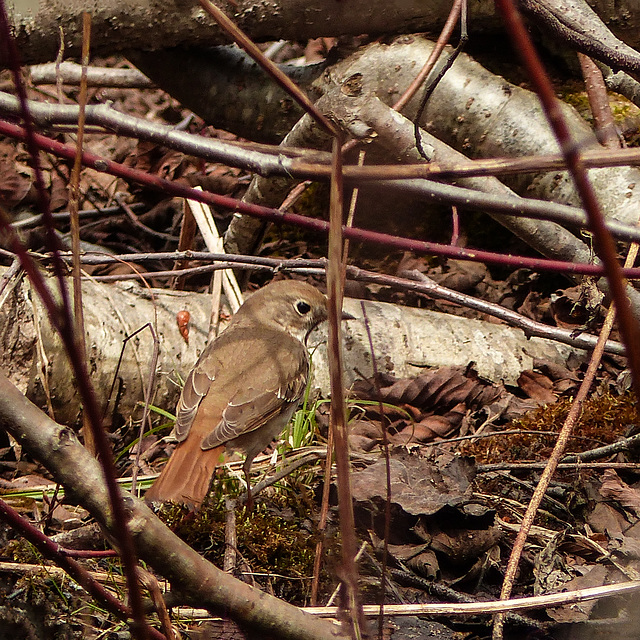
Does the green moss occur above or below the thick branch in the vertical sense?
below

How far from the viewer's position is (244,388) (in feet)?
12.3

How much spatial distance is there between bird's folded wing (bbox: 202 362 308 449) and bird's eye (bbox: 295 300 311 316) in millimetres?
583

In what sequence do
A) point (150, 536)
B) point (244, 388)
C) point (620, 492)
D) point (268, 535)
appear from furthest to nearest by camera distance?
point (244, 388), point (620, 492), point (268, 535), point (150, 536)

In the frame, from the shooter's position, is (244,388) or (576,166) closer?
(576,166)

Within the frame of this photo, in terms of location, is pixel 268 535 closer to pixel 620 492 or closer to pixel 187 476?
pixel 187 476

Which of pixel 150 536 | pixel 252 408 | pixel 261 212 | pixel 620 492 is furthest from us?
pixel 252 408

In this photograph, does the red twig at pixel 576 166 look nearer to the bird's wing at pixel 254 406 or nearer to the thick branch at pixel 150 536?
the thick branch at pixel 150 536

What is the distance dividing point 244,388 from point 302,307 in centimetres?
78

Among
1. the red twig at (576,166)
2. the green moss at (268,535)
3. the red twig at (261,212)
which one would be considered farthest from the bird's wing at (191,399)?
the red twig at (576,166)

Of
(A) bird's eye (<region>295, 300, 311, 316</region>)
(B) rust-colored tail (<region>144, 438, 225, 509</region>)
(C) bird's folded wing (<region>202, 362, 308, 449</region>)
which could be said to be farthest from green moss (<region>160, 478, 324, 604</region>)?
(A) bird's eye (<region>295, 300, 311, 316</region>)

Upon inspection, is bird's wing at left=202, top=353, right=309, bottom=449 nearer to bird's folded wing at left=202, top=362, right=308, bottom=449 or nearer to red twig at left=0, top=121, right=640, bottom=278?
bird's folded wing at left=202, top=362, right=308, bottom=449

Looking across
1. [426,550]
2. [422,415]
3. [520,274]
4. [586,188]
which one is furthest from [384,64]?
[586,188]

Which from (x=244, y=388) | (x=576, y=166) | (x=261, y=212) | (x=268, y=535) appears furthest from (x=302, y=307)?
(x=576, y=166)

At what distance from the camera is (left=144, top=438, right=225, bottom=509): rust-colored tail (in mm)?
3014
